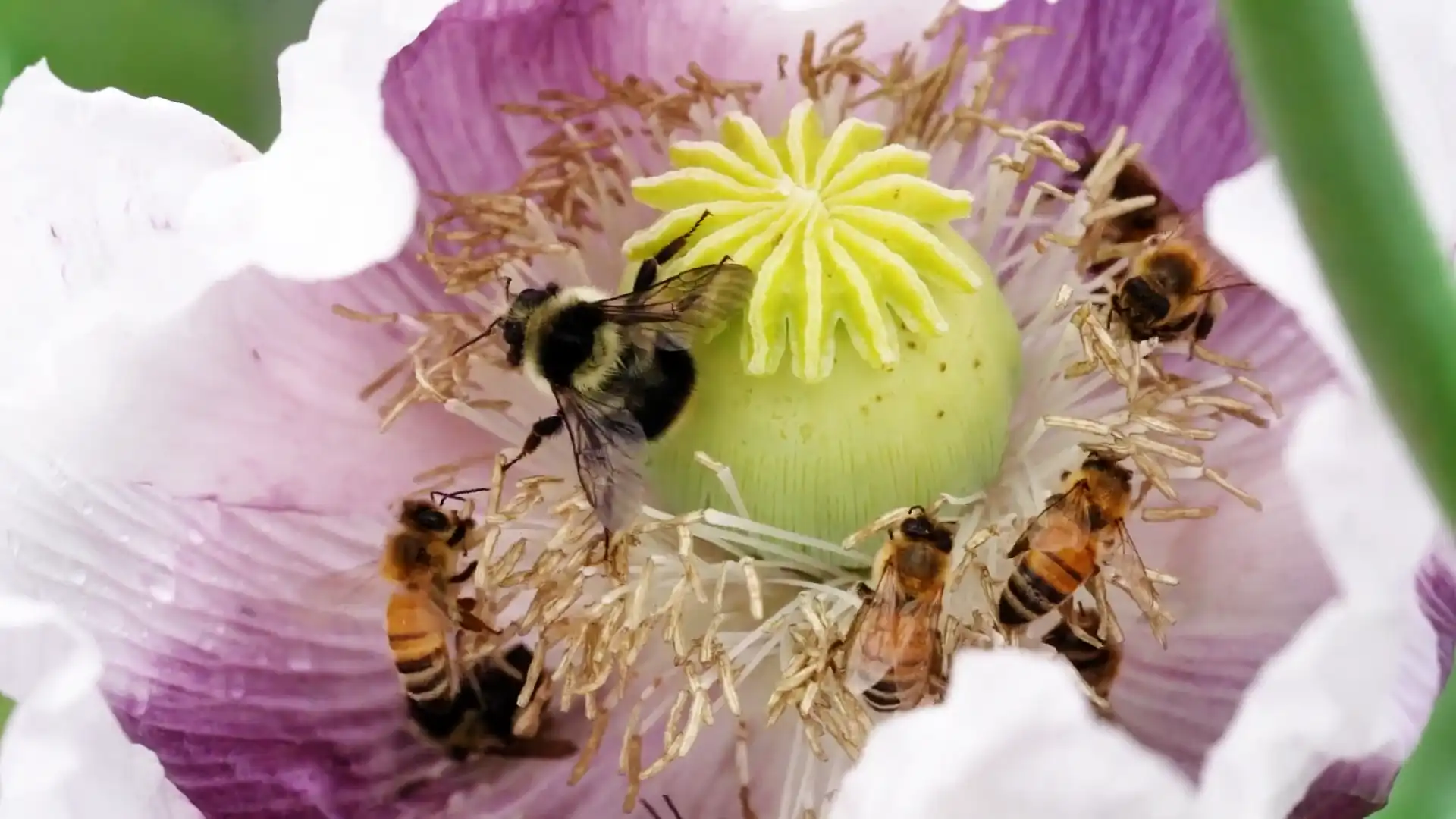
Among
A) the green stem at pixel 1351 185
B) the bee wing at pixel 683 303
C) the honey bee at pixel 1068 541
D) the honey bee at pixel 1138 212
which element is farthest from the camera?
the honey bee at pixel 1138 212

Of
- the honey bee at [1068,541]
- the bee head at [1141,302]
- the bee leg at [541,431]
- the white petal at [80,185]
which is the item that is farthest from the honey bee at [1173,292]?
the white petal at [80,185]

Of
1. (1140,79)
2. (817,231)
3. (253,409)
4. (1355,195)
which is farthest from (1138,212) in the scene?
(1355,195)

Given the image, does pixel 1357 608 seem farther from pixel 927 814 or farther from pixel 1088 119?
pixel 1088 119

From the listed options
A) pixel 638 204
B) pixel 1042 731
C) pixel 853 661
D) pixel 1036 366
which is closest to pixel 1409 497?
pixel 1042 731

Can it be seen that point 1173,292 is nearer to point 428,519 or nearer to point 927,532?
point 927,532

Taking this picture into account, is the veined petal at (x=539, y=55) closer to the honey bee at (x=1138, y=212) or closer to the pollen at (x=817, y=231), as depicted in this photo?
the pollen at (x=817, y=231)

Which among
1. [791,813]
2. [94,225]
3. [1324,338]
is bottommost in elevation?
[791,813]
